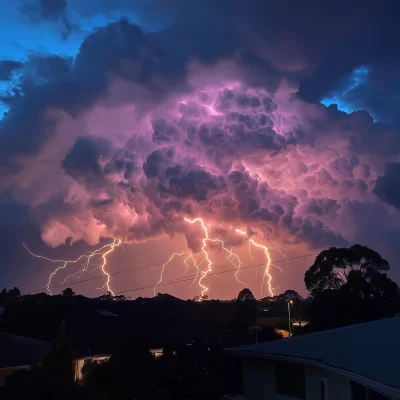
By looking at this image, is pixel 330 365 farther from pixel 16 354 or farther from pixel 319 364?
pixel 16 354

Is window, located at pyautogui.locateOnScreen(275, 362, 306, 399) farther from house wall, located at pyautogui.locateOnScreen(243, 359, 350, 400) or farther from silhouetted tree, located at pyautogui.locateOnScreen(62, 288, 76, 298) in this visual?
silhouetted tree, located at pyautogui.locateOnScreen(62, 288, 76, 298)

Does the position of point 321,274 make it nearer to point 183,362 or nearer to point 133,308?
point 133,308

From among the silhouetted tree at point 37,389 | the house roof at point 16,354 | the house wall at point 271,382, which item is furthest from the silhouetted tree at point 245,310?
the silhouetted tree at point 37,389

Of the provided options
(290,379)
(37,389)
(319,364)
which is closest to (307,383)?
(290,379)

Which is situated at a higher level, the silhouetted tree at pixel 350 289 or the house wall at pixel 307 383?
the silhouetted tree at pixel 350 289

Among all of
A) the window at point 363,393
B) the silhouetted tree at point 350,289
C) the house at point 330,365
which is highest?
the silhouetted tree at point 350,289

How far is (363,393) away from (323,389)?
1785mm

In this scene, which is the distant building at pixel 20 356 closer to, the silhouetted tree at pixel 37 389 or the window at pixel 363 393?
the silhouetted tree at pixel 37 389

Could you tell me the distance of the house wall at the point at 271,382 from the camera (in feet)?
47.5

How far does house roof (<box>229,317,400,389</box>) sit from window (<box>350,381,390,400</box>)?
0.41 metres

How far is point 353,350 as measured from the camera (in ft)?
51.8

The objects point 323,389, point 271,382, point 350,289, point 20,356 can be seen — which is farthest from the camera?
point 350,289

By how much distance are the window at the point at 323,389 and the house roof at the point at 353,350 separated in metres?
0.68

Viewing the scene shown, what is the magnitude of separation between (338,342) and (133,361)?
6.88 metres
